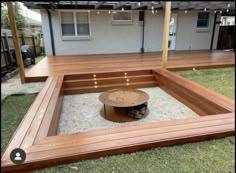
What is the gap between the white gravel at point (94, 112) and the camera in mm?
3416

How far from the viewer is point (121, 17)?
8914mm

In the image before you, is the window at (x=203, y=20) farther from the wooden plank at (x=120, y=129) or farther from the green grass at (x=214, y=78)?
the wooden plank at (x=120, y=129)

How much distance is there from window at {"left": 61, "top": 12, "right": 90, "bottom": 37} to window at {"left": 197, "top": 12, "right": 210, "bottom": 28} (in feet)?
19.7

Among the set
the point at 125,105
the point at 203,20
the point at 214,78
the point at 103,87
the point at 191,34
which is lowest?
the point at 103,87

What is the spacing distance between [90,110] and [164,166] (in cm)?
248

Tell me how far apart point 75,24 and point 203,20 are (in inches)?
271

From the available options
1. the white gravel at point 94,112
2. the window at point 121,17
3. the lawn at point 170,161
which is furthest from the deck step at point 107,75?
the window at point 121,17

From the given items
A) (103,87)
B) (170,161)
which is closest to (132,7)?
(103,87)

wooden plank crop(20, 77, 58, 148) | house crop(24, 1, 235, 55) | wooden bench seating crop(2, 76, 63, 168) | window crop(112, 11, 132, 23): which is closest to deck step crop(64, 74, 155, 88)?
wooden plank crop(20, 77, 58, 148)

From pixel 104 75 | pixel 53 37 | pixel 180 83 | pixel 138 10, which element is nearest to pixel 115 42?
pixel 138 10

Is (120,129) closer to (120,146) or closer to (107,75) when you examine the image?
(120,146)

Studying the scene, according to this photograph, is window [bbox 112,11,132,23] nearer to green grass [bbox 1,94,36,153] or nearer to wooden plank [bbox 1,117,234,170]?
green grass [bbox 1,94,36,153]

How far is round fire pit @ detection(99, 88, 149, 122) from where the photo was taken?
3.57m

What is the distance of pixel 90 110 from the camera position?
4027 mm
